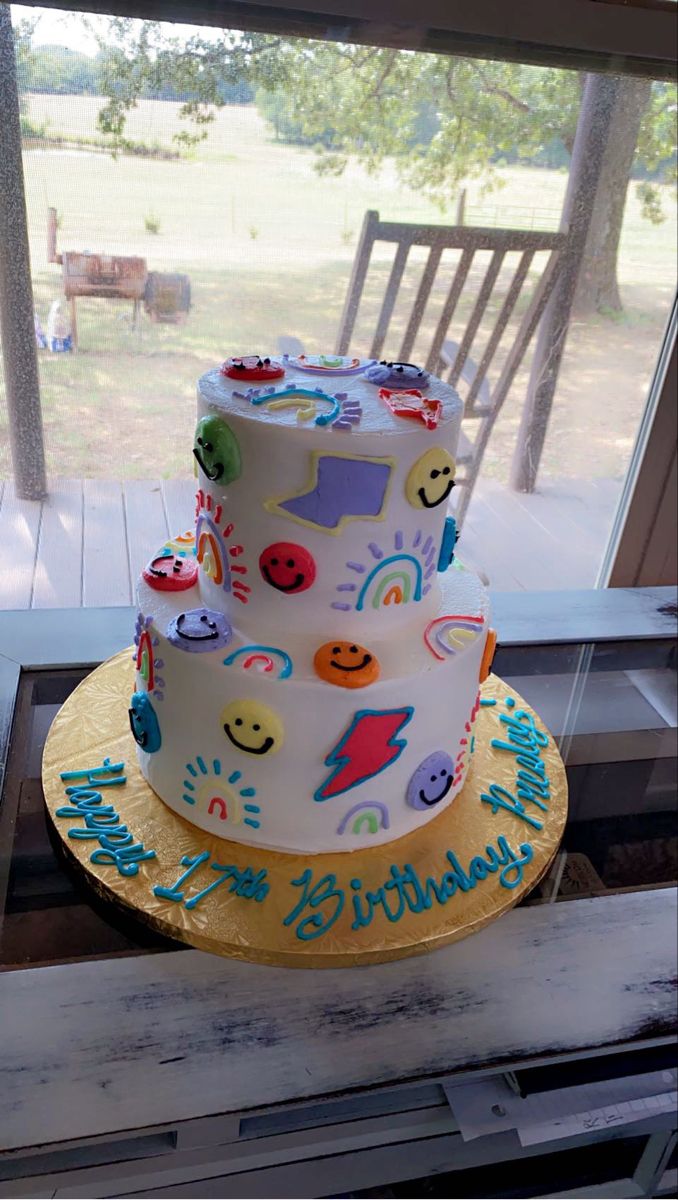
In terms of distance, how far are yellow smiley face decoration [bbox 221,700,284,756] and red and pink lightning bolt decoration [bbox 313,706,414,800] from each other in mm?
73

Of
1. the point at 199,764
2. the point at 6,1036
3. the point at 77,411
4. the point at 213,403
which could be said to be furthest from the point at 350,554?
the point at 77,411

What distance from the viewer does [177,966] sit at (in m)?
1.08

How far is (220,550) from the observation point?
115 cm

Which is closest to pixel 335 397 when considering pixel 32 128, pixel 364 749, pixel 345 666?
pixel 345 666

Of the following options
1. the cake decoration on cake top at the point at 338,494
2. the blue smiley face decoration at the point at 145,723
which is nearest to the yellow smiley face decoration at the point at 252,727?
the blue smiley face decoration at the point at 145,723

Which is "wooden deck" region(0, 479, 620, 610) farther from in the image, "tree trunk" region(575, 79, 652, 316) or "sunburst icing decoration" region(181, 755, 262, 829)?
"sunburst icing decoration" region(181, 755, 262, 829)

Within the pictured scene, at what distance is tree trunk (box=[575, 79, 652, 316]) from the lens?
5.69 feet

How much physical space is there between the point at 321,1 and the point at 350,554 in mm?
994

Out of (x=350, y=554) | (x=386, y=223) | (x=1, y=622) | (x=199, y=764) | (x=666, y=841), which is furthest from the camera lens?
(x=386, y=223)

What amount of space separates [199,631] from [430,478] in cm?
33

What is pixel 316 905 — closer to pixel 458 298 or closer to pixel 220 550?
pixel 220 550

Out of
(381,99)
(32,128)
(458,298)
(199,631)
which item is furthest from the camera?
(458,298)

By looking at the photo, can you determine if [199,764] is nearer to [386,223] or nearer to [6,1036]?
[6,1036]

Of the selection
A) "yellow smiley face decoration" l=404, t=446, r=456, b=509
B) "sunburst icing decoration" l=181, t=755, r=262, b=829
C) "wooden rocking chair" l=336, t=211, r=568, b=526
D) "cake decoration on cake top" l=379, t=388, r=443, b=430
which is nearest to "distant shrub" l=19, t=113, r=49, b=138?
"wooden rocking chair" l=336, t=211, r=568, b=526
